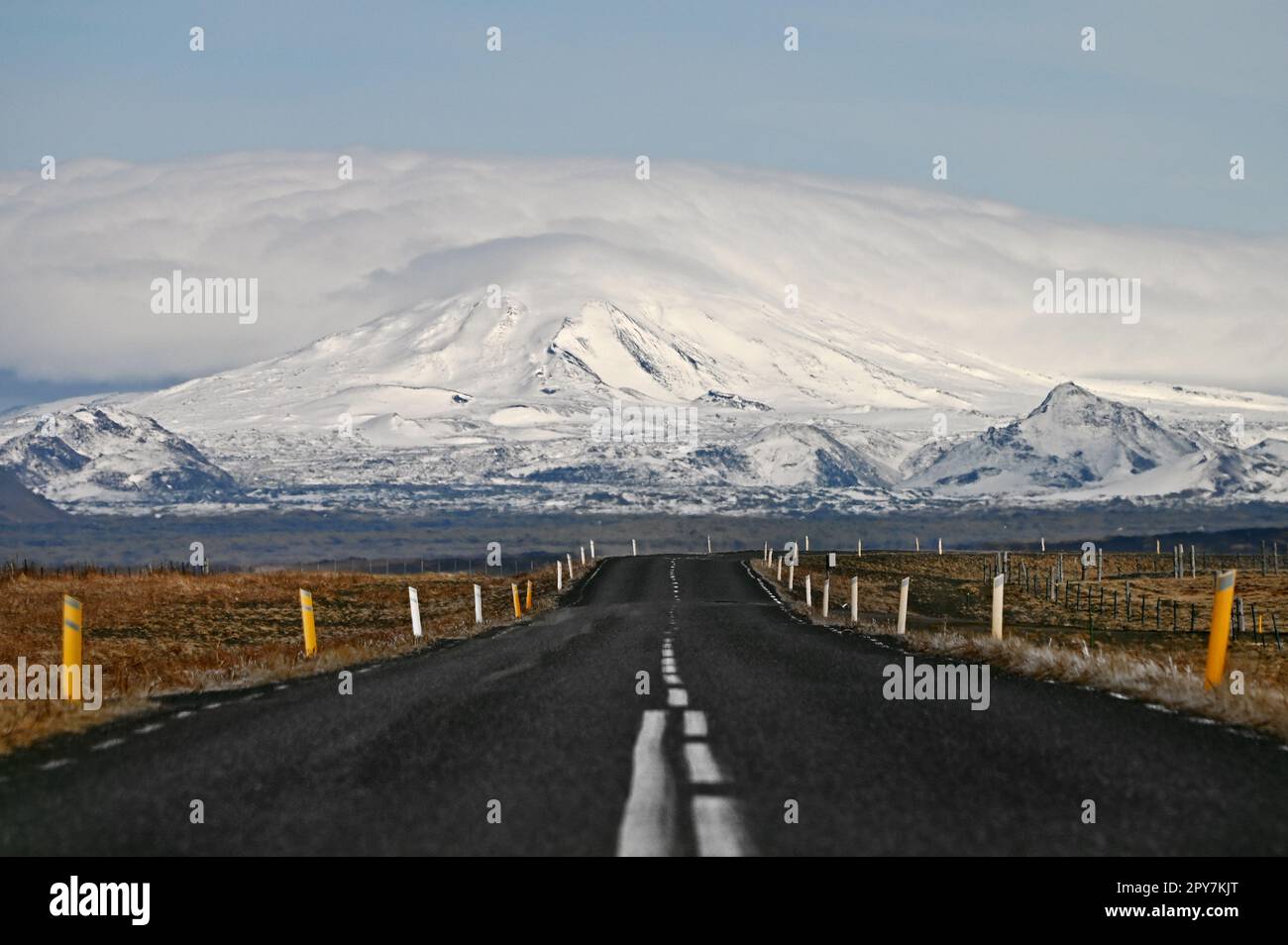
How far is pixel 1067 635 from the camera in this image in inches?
1969

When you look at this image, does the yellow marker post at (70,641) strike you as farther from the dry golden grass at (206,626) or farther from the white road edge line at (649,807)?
the white road edge line at (649,807)

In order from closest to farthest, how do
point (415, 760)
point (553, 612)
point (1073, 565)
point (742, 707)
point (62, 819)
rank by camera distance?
point (62, 819) < point (415, 760) < point (742, 707) < point (553, 612) < point (1073, 565)

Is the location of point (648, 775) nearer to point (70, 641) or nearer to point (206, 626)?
point (70, 641)

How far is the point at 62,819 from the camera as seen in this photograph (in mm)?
10039

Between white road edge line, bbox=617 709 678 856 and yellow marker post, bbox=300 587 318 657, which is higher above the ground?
white road edge line, bbox=617 709 678 856

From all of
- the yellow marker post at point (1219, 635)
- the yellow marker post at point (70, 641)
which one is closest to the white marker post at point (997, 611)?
A: the yellow marker post at point (1219, 635)

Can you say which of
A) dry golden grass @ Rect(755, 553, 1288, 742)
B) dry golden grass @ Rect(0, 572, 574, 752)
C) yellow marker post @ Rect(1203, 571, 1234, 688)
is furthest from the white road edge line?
yellow marker post @ Rect(1203, 571, 1234, 688)

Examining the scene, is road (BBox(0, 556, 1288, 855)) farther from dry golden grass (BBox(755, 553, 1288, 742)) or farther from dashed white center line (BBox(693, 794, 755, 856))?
dry golden grass (BBox(755, 553, 1288, 742))

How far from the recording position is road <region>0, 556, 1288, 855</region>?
30.3 feet

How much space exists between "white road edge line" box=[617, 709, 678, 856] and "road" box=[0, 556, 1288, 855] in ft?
0.11

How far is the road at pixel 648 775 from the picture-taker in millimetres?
9227
